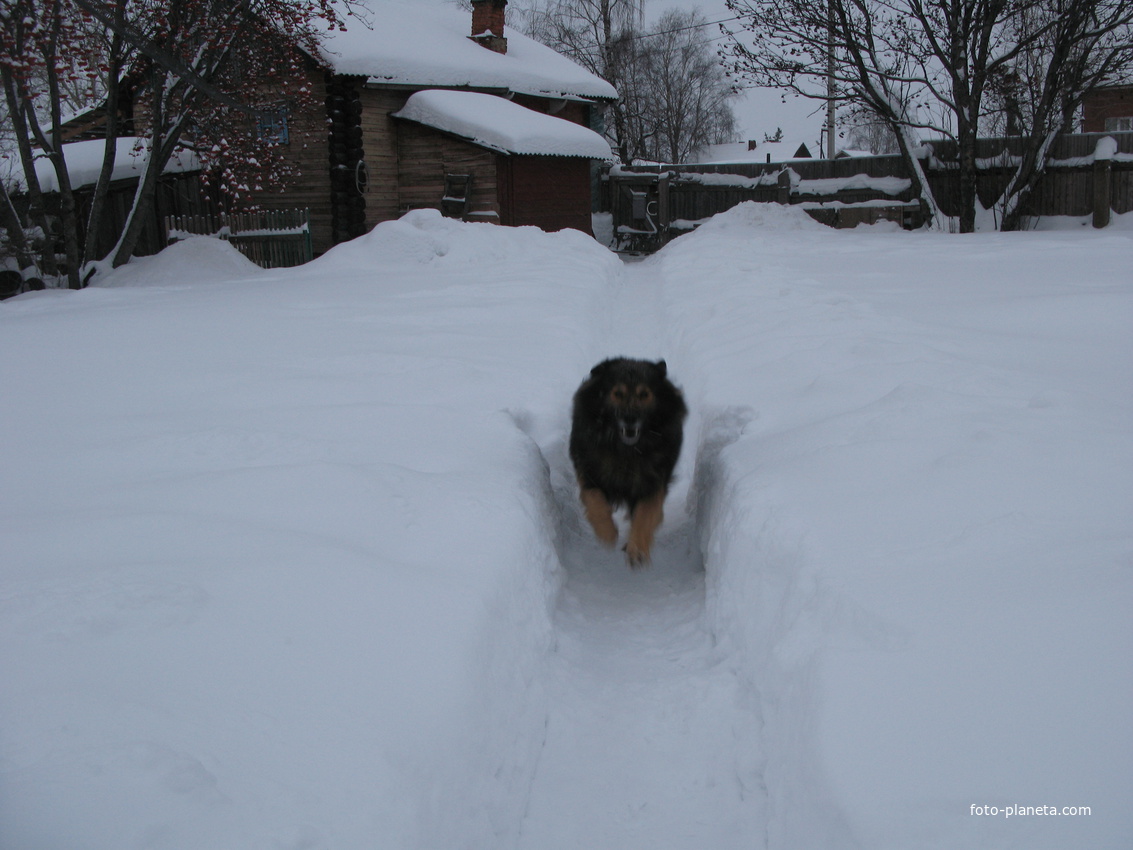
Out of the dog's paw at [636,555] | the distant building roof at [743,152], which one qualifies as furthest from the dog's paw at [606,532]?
the distant building roof at [743,152]

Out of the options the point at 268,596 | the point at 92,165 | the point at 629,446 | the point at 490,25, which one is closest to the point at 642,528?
the point at 629,446

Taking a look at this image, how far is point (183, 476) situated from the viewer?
3000 millimetres

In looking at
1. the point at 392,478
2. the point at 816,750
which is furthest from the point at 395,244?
the point at 816,750

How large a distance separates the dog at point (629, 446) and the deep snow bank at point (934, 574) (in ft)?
1.13

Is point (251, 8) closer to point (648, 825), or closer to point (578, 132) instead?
point (578, 132)

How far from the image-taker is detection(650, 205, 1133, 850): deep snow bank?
1.58m

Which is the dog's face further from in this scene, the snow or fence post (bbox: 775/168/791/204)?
fence post (bbox: 775/168/791/204)

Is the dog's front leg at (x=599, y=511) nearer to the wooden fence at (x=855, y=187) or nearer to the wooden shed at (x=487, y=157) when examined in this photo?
the wooden shed at (x=487, y=157)

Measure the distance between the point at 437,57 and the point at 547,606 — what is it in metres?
18.3

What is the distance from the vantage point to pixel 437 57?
18.7 metres

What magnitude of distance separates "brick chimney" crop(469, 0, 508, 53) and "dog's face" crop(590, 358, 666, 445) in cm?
2008

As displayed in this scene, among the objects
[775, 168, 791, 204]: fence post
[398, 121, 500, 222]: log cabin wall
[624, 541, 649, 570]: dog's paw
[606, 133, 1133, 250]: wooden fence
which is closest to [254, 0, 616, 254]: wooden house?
[398, 121, 500, 222]: log cabin wall

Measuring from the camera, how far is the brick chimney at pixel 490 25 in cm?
2133

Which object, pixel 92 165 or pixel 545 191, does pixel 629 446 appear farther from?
pixel 545 191
